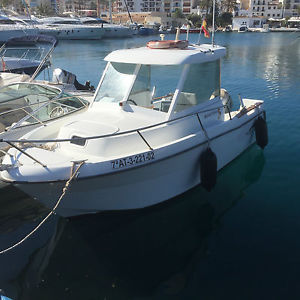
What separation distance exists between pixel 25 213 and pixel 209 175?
418 centimetres

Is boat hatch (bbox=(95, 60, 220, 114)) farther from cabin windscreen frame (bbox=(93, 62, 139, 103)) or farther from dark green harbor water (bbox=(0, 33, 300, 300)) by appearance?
dark green harbor water (bbox=(0, 33, 300, 300))

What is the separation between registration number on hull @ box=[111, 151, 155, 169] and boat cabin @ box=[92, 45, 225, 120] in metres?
1.14

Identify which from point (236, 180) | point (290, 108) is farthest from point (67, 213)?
point (290, 108)

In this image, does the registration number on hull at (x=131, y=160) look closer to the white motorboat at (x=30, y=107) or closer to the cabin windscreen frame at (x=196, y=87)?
the cabin windscreen frame at (x=196, y=87)

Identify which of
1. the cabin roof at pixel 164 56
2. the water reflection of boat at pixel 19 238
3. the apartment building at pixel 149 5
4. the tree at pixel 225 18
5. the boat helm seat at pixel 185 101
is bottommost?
the water reflection of boat at pixel 19 238

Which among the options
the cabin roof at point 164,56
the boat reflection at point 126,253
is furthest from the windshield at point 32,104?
the boat reflection at point 126,253

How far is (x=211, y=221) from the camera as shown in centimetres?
690

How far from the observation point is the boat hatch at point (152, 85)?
22.6 ft

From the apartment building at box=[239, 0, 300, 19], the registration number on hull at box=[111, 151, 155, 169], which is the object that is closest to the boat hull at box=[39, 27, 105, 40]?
the registration number on hull at box=[111, 151, 155, 169]

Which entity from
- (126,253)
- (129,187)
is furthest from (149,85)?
(126,253)

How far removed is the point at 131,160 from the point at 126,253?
5.64 ft

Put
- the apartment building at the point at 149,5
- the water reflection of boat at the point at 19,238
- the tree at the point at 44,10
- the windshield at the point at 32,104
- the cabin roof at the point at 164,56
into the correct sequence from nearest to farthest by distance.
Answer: the water reflection of boat at the point at 19,238, the cabin roof at the point at 164,56, the windshield at the point at 32,104, the tree at the point at 44,10, the apartment building at the point at 149,5

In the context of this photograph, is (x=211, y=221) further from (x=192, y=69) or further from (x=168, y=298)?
(x=192, y=69)

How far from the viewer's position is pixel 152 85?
759 centimetres
